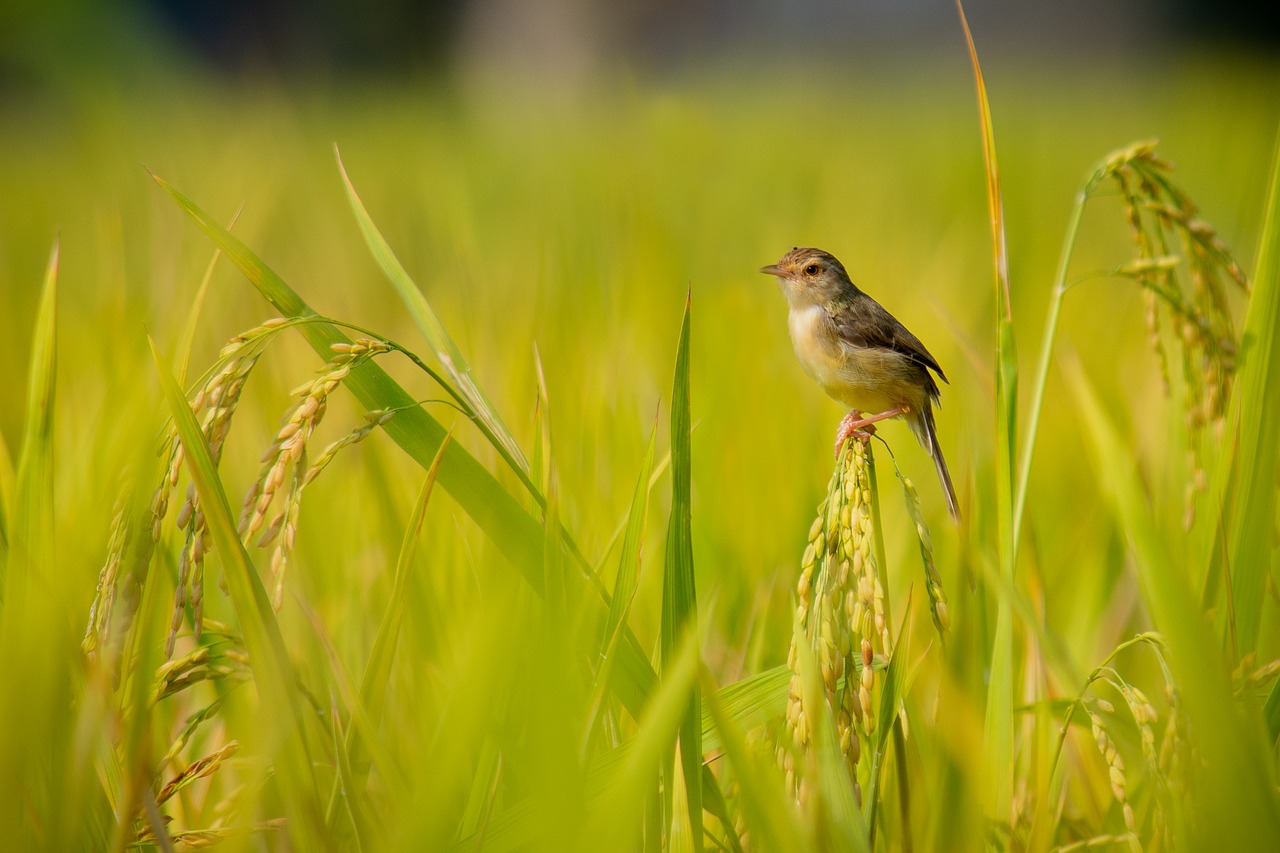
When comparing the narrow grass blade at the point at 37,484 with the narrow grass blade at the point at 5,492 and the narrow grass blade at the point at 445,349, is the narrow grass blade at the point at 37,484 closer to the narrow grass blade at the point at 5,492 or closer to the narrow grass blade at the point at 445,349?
the narrow grass blade at the point at 5,492

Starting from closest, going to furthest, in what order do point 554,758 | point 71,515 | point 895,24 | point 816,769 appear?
point 554,758 → point 816,769 → point 71,515 → point 895,24

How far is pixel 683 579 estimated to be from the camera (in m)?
0.74

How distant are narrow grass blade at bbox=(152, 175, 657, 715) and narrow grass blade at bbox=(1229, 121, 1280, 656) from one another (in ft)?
1.76

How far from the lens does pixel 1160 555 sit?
1.99 feet

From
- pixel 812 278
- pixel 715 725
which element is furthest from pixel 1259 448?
pixel 812 278

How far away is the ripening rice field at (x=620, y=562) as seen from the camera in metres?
0.64

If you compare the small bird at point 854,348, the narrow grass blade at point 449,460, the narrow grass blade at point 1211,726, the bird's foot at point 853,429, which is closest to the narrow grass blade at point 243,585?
the narrow grass blade at point 449,460

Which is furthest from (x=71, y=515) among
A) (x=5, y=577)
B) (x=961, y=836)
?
(x=961, y=836)

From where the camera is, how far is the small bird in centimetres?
136

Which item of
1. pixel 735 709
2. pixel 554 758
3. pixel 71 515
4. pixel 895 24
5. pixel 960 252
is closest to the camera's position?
pixel 554 758

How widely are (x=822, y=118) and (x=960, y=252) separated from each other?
4765 mm

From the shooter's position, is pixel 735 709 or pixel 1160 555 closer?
pixel 1160 555

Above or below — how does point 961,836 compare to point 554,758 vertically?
below

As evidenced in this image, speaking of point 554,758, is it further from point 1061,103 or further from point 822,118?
point 1061,103
